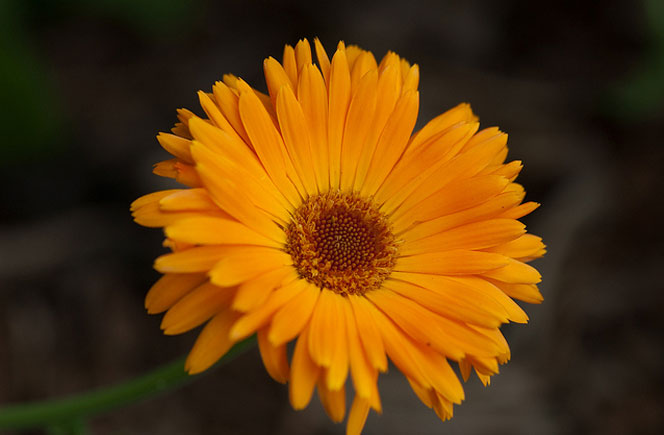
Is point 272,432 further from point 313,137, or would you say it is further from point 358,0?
point 358,0

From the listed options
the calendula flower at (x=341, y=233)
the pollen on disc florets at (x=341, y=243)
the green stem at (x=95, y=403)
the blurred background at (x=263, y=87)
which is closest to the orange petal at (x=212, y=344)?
the calendula flower at (x=341, y=233)

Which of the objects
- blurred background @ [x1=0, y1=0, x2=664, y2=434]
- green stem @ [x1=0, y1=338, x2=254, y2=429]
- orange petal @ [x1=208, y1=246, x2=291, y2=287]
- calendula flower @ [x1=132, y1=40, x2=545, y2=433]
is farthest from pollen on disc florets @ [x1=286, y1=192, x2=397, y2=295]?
blurred background @ [x1=0, y1=0, x2=664, y2=434]

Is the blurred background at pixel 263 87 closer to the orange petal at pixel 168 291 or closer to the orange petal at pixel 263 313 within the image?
the orange petal at pixel 263 313

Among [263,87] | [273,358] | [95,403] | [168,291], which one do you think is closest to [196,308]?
[168,291]

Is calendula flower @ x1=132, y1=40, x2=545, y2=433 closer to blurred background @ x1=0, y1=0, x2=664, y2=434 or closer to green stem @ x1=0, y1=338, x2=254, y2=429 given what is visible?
green stem @ x1=0, y1=338, x2=254, y2=429

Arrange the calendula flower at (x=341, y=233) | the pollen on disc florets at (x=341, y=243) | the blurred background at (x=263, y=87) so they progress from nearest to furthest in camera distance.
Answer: the calendula flower at (x=341, y=233) < the pollen on disc florets at (x=341, y=243) < the blurred background at (x=263, y=87)

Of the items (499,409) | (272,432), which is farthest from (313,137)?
(499,409)
